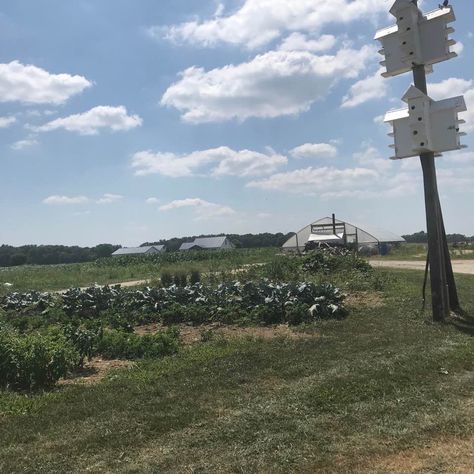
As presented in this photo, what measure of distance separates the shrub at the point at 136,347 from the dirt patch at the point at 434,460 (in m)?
4.66

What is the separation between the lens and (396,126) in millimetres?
10023

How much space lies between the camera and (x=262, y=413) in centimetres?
500

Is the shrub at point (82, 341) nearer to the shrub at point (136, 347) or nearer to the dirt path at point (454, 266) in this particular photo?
the shrub at point (136, 347)

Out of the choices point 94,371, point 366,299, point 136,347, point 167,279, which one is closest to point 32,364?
point 94,371

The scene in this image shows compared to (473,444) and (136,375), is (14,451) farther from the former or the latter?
(473,444)

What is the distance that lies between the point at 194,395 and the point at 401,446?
2341 mm

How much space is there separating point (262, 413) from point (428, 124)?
699 cm

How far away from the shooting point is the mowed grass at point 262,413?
403cm

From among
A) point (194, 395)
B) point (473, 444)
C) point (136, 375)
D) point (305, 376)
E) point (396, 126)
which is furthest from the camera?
point (396, 126)

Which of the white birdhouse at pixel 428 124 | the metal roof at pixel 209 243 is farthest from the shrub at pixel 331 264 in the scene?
the metal roof at pixel 209 243

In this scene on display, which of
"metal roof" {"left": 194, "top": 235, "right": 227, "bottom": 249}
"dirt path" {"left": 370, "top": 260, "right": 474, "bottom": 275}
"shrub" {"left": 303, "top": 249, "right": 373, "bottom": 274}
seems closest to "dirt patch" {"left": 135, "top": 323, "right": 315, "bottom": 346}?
"shrub" {"left": 303, "top": 249, "right": 373, "bottom": 274}

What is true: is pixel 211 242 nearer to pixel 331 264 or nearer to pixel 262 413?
pixel 331 264

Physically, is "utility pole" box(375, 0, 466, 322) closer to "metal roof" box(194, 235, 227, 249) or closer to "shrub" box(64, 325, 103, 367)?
"shrub" box(64, 325, 103, 367)

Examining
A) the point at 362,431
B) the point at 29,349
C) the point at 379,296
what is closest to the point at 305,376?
the point at 362,431
